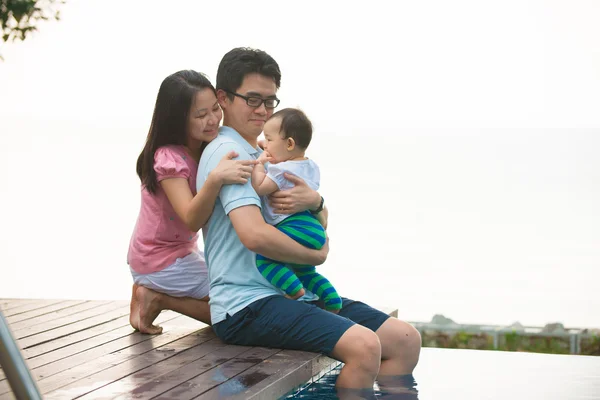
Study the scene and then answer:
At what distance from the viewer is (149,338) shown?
3977mm

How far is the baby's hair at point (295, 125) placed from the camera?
3.47 m

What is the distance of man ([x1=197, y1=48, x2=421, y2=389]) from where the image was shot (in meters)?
3.29

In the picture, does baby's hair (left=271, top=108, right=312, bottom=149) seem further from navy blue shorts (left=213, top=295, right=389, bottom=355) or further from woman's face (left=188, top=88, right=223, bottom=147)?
navy blue shorts (left=213, top=295, right=389, bottom=355)

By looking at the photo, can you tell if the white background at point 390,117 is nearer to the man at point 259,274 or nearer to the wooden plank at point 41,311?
the wooden plank at point 41,311

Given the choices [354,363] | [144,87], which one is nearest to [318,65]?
[144,87]

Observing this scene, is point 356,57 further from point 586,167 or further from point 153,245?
point 153,245

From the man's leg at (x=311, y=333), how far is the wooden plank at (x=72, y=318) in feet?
3.72

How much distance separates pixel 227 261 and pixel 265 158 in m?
0.45

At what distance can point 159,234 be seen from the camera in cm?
389

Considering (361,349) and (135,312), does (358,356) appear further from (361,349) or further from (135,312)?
(135,312)

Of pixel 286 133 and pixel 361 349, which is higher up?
pixel 286 133

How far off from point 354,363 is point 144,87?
1162cm

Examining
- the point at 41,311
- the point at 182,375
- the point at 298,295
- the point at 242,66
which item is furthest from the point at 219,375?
the point at 41,311

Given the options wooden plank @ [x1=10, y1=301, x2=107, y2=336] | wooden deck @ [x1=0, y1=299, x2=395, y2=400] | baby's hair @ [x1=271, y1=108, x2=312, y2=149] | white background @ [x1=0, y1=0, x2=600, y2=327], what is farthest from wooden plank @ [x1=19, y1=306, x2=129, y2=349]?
white background @ [x1=0, y1=0, x2=600, y2=327]
